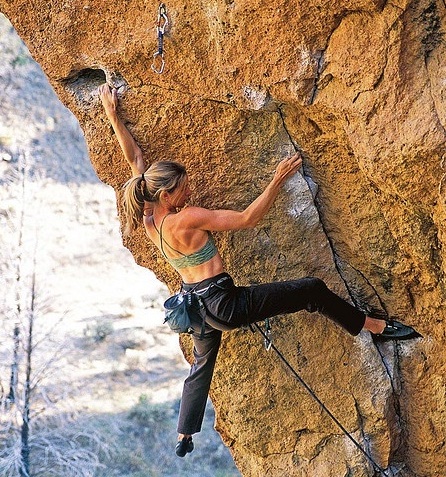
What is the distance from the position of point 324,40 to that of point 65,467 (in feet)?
30.5

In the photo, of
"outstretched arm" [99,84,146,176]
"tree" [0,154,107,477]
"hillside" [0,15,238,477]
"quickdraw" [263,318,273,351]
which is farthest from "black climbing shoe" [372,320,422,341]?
"hillside" [0,15,238,477]

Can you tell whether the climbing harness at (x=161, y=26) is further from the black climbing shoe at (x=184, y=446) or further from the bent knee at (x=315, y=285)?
the black climbing shoe at (x=184, y=446)

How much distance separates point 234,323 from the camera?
4.09 metres

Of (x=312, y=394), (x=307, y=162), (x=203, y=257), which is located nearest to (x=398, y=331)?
(x=312, y=394)

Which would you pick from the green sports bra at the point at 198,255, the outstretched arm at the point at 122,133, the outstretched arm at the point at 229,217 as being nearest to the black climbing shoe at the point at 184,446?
the green sports bra at the point at 198,255

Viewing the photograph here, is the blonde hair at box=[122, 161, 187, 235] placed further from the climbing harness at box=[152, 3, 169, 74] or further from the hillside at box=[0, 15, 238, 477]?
the hillside at box=[0, 15, 238, 477]

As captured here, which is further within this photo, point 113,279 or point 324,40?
point 113,279

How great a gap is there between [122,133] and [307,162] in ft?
3.51

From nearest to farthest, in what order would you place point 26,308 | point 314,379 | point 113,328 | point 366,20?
1. point 366,20
2. point 314,379
3. point 26,308
4. point 113,328

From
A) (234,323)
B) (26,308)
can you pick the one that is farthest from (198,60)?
(26,308)

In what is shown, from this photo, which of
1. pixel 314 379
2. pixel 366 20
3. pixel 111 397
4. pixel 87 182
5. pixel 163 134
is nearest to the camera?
pixel 366 20

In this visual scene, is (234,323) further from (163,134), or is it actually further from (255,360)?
(163,134)

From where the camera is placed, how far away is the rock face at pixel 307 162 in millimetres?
3564

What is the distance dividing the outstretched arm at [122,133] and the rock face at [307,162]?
7cm
